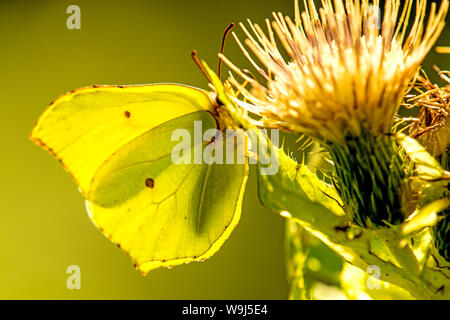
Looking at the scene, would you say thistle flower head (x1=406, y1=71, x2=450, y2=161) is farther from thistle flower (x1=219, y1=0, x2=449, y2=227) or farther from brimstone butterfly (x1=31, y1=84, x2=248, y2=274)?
brimstone butterfly (x1=31, y1=84, x2=248, y2=274)

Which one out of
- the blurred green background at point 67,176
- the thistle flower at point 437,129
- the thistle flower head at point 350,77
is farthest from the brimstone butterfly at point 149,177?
the blurred green background at point 67,176

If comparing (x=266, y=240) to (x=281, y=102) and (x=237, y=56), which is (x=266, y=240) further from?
(x=281, y=102)

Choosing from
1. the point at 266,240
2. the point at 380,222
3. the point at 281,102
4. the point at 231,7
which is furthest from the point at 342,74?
the point at 231,7

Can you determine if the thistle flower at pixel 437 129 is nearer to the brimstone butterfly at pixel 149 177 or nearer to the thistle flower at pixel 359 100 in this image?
the thistle flower at pixel 359 100

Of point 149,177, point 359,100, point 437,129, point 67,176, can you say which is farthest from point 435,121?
point 67,176

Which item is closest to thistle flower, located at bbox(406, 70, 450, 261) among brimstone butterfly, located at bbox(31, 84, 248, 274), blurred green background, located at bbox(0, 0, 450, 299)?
brimstone butterfly, located at bbox(31, 84, 248, 274)

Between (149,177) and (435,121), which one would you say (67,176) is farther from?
(435,121)
